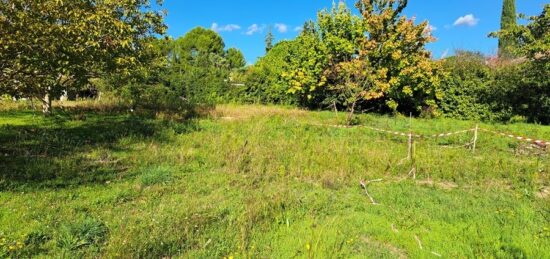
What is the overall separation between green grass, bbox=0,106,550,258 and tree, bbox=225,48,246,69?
37.9 m

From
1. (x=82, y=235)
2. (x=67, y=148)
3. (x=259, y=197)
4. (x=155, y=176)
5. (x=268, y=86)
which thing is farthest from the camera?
(x=268, y=86)

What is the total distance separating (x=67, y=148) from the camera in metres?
9.46

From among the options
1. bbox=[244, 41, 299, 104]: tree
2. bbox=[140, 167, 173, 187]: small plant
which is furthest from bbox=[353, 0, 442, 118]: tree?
bbox=[140, 167, 173, 187]: small plant

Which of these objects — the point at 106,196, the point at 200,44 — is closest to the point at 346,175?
the point at 106,196

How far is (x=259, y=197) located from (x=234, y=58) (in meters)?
44.4

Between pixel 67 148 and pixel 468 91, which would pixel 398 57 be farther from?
pixel 67 148

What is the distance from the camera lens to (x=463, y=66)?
2089cm

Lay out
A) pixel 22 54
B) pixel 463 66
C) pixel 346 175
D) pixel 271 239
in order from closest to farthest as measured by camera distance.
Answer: pixel 271 239, pixel 22 54, pixel 346 175, pixel 463 66

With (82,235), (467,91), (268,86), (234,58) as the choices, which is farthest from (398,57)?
(234,58)

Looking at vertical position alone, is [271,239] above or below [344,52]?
below

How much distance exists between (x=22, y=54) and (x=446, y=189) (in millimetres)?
7353

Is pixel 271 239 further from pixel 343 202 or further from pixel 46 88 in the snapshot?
pixel 46 88

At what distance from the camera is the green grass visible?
452cm

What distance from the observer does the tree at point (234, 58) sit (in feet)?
161
